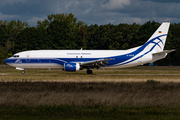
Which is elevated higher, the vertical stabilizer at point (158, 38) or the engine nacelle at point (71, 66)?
the vertical stabilizer at point (158, 38)

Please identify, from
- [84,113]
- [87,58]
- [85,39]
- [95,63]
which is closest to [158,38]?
[95,63]

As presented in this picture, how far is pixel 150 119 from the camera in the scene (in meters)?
12.2

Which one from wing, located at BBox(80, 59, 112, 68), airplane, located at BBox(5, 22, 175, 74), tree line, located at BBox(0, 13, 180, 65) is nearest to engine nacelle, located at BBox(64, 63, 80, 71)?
airplane, located at BBox(5, 22, 175, 74)

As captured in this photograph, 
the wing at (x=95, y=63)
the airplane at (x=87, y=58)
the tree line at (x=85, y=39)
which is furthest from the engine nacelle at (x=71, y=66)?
the tree line at (x=85, y=39)

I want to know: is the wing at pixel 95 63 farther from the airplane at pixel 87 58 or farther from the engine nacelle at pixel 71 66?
the engine nacelle at pixel 71 66

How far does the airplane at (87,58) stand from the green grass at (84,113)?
26124mm

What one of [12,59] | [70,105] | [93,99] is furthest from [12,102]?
[12,59]

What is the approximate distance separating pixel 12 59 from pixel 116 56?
651 inches

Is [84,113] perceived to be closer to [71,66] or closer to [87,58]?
[71,66]

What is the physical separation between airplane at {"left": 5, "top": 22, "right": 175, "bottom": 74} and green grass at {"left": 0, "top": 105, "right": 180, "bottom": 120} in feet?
85.7

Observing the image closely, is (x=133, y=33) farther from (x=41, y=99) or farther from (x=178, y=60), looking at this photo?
(x=41, y=99)

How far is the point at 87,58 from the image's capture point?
4341 centimetres

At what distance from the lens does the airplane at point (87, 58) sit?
137ft

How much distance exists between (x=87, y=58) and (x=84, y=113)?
30.2 m
